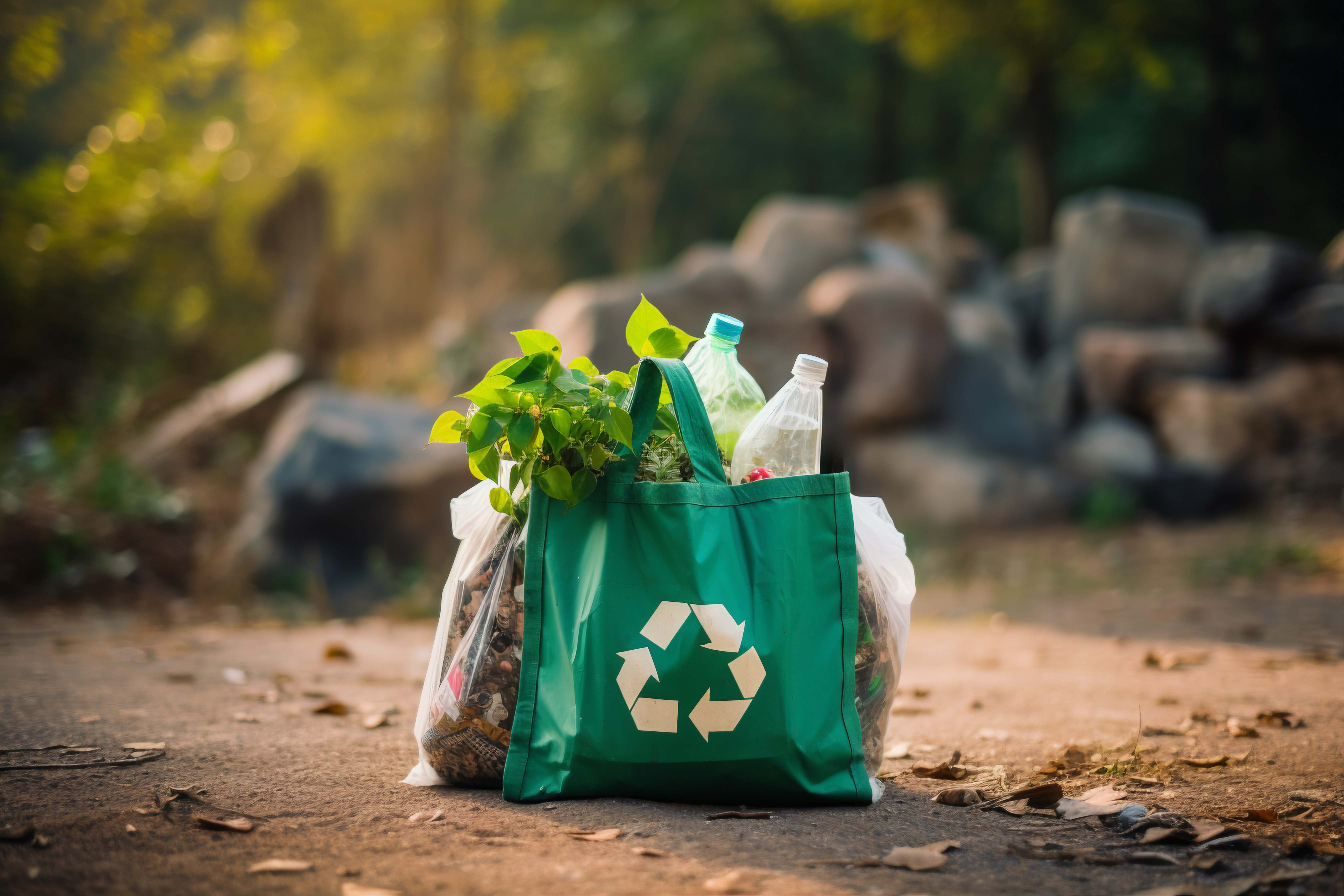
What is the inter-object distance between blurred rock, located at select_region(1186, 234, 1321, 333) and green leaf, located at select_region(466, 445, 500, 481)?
27.6 ft

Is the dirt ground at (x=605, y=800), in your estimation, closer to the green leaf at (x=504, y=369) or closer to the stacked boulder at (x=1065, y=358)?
the green leaf at (x=504, y=369)

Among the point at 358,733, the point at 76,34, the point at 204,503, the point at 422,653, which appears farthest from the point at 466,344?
the point at 358,733

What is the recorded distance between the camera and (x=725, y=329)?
202cm

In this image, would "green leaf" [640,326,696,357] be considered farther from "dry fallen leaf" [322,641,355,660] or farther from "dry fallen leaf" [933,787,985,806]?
"dry fallen leaf" [322,641,355,660]

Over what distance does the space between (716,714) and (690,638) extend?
143 millimetres

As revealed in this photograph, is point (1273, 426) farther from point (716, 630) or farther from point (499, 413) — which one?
point (499, 413)

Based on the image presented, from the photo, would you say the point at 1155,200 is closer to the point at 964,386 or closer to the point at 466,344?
the point at 964,386

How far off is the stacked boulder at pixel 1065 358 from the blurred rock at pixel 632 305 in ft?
0.06

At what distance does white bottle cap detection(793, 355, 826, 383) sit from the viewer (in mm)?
1916

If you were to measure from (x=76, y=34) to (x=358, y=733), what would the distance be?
5.90 meters

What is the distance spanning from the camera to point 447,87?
1100cm

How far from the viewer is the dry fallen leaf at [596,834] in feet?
5.33

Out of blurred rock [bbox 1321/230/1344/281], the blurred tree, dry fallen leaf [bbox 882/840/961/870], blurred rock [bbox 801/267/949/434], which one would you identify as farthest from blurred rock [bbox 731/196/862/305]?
dry fallen leaf [bbox 882/840/961/870]

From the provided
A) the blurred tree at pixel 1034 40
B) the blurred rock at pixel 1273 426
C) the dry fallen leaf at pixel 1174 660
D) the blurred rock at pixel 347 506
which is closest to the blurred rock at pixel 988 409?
the blurred rock at pixel 1273 426
